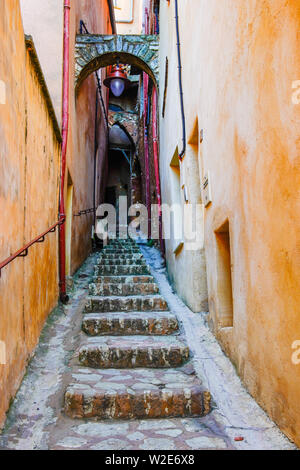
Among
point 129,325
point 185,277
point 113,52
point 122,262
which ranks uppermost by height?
point 113,52

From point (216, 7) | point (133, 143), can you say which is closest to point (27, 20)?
point (216, 7)

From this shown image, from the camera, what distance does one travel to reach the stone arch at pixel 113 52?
755cm

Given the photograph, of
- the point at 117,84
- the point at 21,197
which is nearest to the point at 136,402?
the point at 21,197

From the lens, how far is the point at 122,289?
5.31 m

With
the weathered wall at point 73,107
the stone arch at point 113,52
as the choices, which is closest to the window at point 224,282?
the weathered wall at point 73,107

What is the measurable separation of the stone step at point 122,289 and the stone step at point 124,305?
1.70 ft

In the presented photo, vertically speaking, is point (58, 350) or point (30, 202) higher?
point (30, 202)

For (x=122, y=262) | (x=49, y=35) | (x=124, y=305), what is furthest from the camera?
(x=122, y=262)

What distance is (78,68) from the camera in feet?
24.3

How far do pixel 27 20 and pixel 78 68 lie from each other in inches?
74.8

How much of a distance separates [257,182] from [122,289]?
3159 millimetres

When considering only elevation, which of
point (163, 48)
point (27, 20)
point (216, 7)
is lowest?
point (216, 7)

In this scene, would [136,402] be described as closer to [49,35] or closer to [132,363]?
[132,363]

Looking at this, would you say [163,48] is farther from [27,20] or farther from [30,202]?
Answer: [30,202]
